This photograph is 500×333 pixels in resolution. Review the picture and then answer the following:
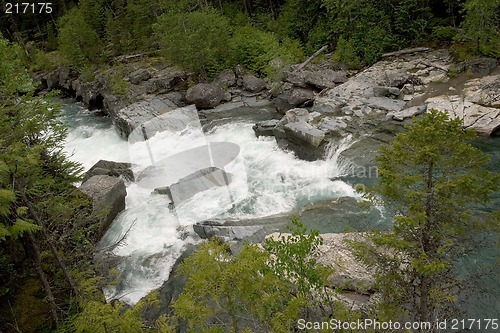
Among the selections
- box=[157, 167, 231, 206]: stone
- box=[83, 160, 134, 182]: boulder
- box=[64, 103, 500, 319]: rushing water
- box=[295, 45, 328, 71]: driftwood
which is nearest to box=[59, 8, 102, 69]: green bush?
box=[64, 103, 500, 319]: rushing water

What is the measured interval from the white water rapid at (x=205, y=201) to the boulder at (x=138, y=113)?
12.7 ft

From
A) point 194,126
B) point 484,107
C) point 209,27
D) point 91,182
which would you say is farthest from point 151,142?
point 484,107

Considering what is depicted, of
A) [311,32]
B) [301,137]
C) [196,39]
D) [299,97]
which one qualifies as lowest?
[301,137]

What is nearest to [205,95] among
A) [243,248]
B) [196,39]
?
[196,39]

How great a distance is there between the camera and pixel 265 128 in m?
21.4

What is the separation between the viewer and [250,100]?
26.9 metres

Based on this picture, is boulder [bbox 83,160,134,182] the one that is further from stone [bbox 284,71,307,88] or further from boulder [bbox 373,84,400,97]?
boulder [bbox 373,84,400,97]

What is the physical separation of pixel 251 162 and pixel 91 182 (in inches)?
303

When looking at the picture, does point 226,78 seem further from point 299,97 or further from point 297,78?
point 299,97

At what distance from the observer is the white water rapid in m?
13.4

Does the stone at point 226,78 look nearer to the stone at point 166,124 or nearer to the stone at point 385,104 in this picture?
the stone at point 166,124

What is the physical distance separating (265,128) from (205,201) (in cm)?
673

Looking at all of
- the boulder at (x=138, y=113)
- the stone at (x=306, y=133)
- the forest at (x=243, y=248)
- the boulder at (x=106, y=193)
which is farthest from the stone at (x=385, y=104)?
the boulder at (x=106, y=193)

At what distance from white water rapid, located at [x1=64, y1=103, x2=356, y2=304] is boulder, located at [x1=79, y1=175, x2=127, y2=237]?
38cm
